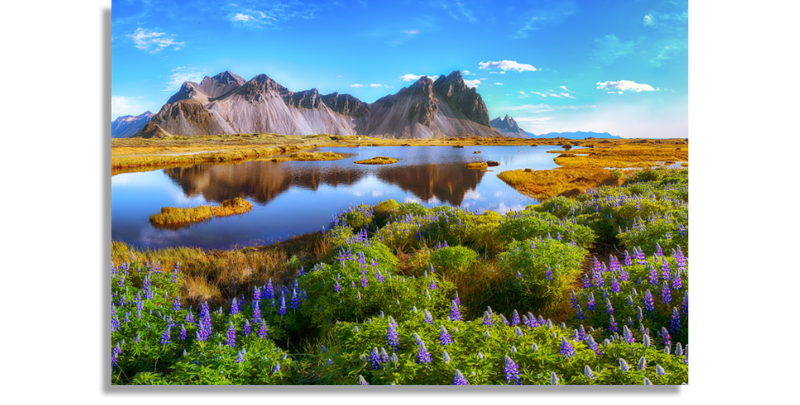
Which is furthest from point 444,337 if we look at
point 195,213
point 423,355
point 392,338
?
point 195,213

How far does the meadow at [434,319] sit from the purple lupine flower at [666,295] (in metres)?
0.01

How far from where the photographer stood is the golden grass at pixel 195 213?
12720 mm

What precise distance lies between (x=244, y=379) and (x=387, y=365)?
3.76ft

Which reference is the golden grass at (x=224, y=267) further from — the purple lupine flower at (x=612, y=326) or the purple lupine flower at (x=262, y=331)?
the purple lupine flower at (x=612, y=326)

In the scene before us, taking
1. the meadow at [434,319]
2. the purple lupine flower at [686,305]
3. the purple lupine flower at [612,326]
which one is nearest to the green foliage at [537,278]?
the meadow at [434,319]

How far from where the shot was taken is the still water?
1170cm

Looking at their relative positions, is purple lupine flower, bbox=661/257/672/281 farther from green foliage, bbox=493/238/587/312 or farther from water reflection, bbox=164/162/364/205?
water reflection, bbox=164/162/364/205
